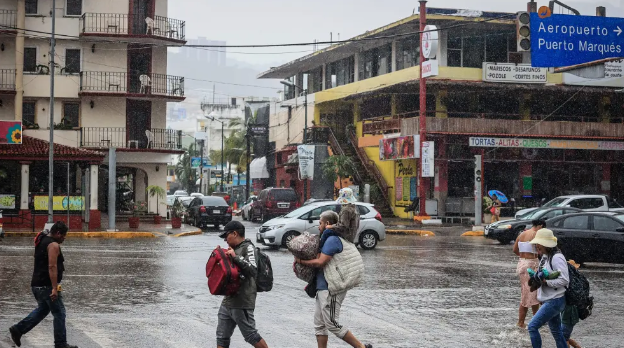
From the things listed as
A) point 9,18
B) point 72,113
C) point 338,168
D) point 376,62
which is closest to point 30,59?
point 9,18

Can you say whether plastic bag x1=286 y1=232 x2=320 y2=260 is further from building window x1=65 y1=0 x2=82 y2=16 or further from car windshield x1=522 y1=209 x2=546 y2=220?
building window x1=65 y1=0 x2=82 y2=16

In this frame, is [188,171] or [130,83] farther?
[188,171]

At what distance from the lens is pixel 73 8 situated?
150 feet

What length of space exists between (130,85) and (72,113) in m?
3.35

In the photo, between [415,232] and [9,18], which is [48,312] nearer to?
[415,232]

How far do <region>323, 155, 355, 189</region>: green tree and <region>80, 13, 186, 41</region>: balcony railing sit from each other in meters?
11.5

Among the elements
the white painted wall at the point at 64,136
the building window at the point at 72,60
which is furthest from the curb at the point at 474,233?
the building window at the point at 72,60

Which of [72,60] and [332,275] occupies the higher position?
[72,60]

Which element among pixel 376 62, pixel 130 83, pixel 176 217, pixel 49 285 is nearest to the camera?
pixel 49 285

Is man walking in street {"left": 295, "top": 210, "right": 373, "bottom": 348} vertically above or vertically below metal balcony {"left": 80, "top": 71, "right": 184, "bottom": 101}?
below

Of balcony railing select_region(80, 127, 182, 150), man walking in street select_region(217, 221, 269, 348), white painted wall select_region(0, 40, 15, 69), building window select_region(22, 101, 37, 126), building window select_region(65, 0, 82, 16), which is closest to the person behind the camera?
man walking in street select_region(217, 221, 269, 348)

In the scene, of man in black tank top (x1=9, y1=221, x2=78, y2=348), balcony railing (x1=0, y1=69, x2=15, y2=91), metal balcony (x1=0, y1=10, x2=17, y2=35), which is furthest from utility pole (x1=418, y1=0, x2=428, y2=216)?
man in black tank top (x1=9, y1=221, x2=78, y2=348)

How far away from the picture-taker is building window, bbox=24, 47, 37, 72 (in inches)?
1750

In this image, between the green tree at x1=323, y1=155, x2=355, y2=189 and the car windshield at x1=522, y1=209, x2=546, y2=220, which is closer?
the car windshield at x1=522, y1=209, x2=546, y2=220
